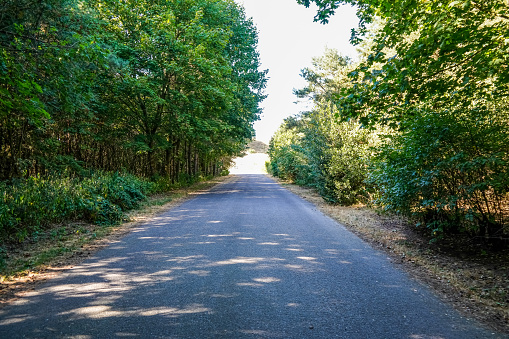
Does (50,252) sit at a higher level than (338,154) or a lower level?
lower

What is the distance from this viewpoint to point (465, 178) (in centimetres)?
618

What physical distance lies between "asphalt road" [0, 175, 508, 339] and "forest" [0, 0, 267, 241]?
113 inches

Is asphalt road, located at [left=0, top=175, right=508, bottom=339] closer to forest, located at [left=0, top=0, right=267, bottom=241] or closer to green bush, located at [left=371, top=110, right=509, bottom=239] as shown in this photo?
green bush, located at [left=371, top=110, right=509, bottom=239]

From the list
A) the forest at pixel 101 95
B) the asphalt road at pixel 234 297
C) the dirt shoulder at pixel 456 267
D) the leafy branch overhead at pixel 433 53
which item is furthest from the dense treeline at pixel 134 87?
the dirt shoulder at pixel 456 267

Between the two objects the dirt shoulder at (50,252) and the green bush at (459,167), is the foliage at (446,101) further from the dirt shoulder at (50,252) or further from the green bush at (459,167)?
the dirt shoulder at (50,252)

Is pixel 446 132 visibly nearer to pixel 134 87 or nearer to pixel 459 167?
pixel 459 167

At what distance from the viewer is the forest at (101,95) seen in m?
6.17

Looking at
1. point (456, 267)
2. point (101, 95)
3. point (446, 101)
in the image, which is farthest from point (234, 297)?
point (101, 95)

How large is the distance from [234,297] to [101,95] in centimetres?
1584

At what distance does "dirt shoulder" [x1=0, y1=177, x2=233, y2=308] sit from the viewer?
15.0 ft

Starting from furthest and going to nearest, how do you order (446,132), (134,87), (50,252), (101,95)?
(101,95)
(134,87)
(50,252)
(446,132)

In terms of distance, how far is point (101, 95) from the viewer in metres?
16.5

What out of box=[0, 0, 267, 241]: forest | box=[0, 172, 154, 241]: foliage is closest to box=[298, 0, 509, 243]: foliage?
box=[0, 0, 267, 241]: forest

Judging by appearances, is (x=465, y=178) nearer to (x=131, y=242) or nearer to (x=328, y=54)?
(x=131, y=242)
